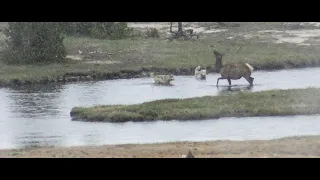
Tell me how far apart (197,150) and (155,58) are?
218 inches

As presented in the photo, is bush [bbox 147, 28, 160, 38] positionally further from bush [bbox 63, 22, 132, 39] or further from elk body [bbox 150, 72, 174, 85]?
elk body [bbox 150, 72, 174, 85]

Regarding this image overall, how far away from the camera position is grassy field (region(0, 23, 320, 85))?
12.1 meters

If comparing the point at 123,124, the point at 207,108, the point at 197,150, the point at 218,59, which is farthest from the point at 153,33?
the point at 197,150

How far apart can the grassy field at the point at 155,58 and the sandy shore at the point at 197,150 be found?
3.92 metres

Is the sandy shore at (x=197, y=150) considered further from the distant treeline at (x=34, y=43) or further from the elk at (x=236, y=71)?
the elk at (x=236, y=71)

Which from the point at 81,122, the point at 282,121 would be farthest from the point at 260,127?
the point at 81,122

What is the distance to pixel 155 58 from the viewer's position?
12.9m

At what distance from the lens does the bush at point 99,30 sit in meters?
12.9

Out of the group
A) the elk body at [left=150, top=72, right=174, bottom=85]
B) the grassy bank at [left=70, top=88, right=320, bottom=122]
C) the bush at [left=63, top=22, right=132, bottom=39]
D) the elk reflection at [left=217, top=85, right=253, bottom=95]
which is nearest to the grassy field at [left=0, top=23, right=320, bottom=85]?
the bush at [left=63, top=22, right=132, bottom=39]

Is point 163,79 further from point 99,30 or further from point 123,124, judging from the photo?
point 123,124

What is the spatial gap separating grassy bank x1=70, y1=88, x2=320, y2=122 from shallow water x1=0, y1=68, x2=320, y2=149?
0.15 meters

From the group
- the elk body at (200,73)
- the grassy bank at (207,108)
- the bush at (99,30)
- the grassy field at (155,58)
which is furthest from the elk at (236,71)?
the bush at (99,30)

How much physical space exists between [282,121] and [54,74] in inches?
171
